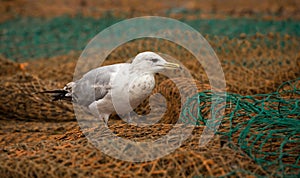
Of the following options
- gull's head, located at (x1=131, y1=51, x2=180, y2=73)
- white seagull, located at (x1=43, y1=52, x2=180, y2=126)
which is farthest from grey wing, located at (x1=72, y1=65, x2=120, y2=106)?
gull's head, located at (x1=131, y1=51, x2=180, y2=73)

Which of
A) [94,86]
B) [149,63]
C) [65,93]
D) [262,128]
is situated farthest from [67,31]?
[262,128]

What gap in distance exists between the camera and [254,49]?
22.6 feet

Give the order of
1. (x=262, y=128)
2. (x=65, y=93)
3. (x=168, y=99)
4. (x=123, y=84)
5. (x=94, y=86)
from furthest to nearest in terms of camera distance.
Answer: (x=168, y=99), (x=65, y=93), (x=94, y=86), (x=123, y=84), (x=262, y=128)

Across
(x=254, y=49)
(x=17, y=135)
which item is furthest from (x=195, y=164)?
(x=254, y=49)

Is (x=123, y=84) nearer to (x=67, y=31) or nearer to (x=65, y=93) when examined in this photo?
(x=65, y=93)

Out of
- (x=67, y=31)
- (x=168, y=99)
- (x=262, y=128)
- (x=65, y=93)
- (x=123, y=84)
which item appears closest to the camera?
(x=262, y=128)

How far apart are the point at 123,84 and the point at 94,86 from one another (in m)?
0.42

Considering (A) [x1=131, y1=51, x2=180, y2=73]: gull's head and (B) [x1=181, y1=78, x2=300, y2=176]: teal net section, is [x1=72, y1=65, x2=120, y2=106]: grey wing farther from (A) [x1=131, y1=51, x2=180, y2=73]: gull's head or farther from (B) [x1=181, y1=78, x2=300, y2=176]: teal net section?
(B) [x1=181, y1=78, x2=300, y2=176]: teal net section

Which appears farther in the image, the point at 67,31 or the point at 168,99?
the point at 67,31

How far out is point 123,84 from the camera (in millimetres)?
3809

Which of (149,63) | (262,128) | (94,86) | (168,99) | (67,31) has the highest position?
(67,31)

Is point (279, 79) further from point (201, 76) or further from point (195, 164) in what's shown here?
point (195, 164)

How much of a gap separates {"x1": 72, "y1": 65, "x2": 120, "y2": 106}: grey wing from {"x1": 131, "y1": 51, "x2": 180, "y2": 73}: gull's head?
0.23 metres

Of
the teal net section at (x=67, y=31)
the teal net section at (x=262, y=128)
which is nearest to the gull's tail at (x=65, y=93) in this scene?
the teal net section at (x=262, y=128)
